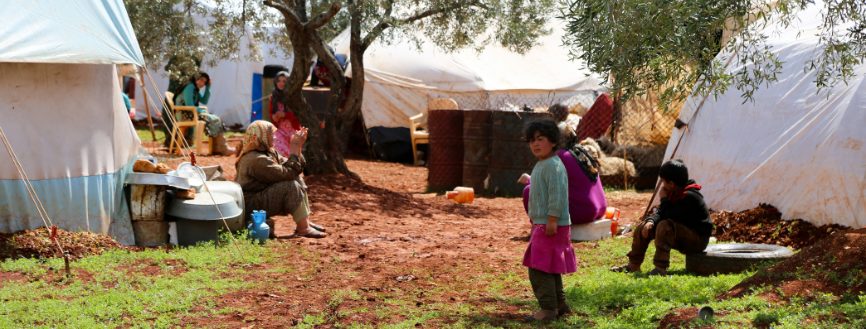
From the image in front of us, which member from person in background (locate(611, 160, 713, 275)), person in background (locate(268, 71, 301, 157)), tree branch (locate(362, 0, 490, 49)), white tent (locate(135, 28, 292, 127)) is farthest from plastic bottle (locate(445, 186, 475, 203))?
white tent (locate(135, 28, 292, 127))

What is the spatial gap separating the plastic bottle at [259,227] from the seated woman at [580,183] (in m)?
2.30

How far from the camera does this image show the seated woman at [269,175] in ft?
29.7

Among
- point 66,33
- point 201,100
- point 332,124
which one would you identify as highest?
point 66,33

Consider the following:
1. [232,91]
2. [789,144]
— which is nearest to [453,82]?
[232,91]

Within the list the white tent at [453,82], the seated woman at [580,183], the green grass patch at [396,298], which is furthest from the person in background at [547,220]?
the white tent at [453,82]

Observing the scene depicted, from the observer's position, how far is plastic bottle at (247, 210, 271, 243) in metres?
8.87

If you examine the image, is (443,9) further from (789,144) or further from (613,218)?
(789,144)

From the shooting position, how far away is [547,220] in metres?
5.67

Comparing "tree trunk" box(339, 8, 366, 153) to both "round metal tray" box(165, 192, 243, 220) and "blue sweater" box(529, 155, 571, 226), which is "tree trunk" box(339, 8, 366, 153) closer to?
"round metal tray" box(165, 192, 243, 220)

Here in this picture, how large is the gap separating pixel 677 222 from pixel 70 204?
4.68m

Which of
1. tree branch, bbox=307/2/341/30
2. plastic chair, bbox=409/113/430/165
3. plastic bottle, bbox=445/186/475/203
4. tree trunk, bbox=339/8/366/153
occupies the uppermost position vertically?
tree branch, bbox=307/2/341/30

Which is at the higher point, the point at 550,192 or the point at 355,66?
the point at 355,66

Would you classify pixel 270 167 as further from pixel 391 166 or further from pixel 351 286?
pixel 391 166

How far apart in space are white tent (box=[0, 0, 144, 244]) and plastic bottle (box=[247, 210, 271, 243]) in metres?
1.05
